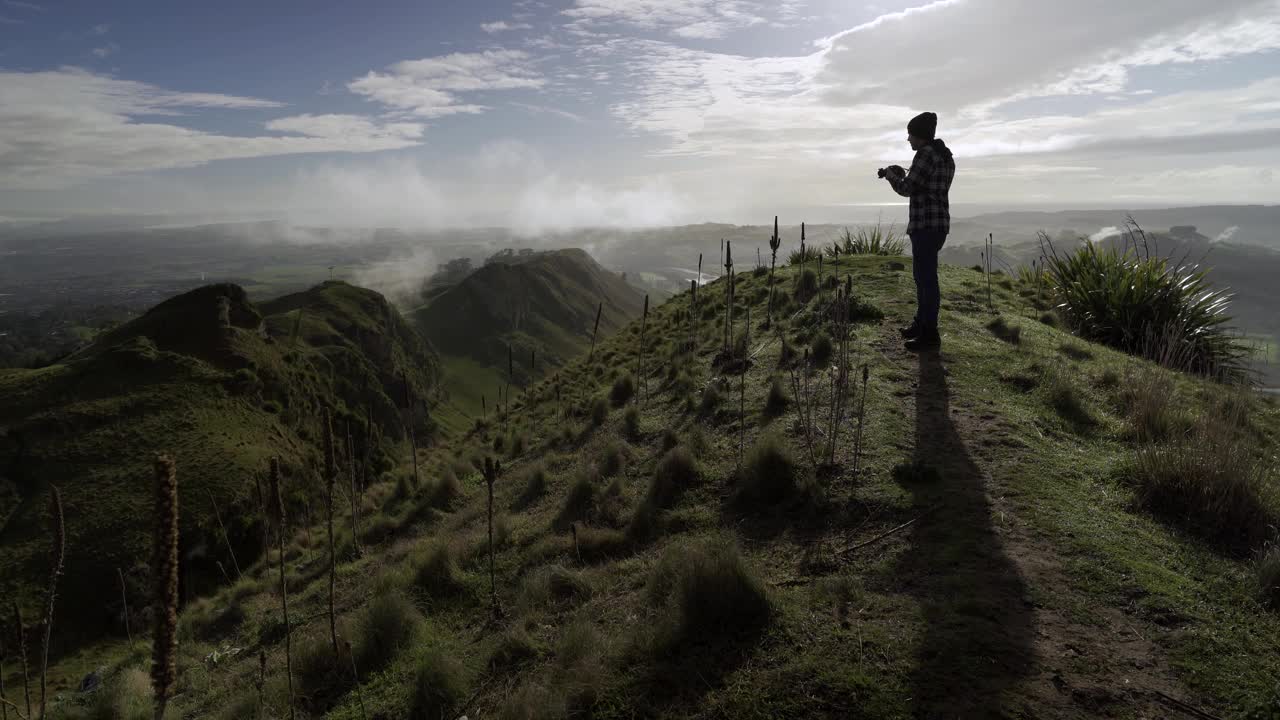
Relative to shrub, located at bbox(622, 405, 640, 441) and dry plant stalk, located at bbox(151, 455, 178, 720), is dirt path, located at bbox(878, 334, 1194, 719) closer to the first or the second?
dry plant stalk, located at bbox(151, 455, 178, 720)

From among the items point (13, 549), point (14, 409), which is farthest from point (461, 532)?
point (14, 409)

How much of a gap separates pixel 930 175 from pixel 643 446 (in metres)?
5.28

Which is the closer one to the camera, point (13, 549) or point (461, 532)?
point (461, 532)

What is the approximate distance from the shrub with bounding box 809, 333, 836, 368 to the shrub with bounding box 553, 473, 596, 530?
4255 millimetres

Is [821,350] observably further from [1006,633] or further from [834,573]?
[1006,633]

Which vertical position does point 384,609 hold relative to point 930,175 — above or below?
below

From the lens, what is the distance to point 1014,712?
2.95 meters

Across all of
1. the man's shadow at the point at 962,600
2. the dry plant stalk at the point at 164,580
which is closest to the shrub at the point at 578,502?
the man's shadow at the point at 962,600

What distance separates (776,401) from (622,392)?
13.9 feet

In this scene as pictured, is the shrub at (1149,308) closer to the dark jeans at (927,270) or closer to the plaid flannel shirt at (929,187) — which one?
the dark jeans at (927,270)

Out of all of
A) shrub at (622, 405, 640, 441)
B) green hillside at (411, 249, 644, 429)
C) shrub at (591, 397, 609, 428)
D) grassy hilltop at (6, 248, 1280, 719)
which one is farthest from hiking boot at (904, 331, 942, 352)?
green hillside at (411, 249, 644, 429)

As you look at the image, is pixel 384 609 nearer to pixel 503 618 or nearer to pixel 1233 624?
pixel 503 618

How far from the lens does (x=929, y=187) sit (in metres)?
7.90

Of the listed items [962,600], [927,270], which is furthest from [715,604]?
[927,270]
